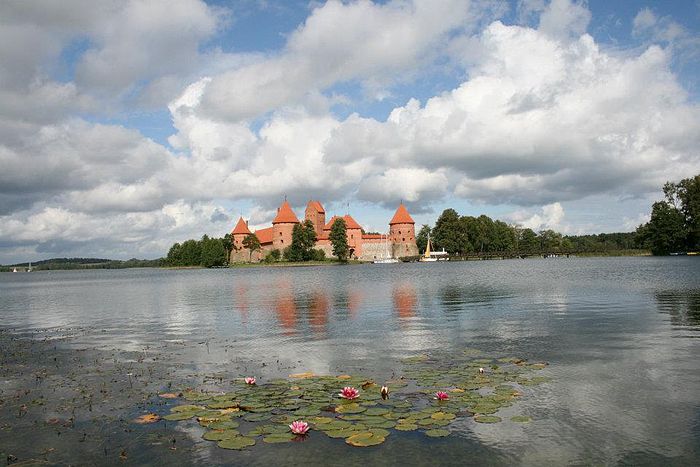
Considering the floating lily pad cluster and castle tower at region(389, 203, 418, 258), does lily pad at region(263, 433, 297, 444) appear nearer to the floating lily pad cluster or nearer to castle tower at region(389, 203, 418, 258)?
the floating lily pad cluster

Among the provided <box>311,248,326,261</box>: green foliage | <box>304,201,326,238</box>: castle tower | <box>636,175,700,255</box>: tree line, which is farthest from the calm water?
<box>304,201,326,238</box>: castle tower

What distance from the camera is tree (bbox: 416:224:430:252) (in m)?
151

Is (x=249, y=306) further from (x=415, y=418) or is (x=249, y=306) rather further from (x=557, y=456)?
(x=557, y=456)

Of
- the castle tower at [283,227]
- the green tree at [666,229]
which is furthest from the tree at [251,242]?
the green tree at [666,229]

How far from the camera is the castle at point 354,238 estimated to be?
142 m

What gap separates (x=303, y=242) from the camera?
124m

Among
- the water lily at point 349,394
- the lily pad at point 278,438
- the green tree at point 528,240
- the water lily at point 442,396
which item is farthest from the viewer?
the green tree at point 528,240

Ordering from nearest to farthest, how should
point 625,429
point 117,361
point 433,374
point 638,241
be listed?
point 625,429 < point 433,374 < point 117,361 < point 638,241

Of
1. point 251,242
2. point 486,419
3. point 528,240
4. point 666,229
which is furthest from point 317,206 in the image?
point 486,419

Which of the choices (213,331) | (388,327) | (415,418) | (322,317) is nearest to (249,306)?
(322,317)

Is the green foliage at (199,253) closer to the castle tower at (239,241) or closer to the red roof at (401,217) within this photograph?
the castle tower at (239,241)

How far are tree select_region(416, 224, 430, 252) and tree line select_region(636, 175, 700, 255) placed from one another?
60197 mm

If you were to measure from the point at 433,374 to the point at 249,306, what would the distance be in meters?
19.2

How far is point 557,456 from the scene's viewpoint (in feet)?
21.1
